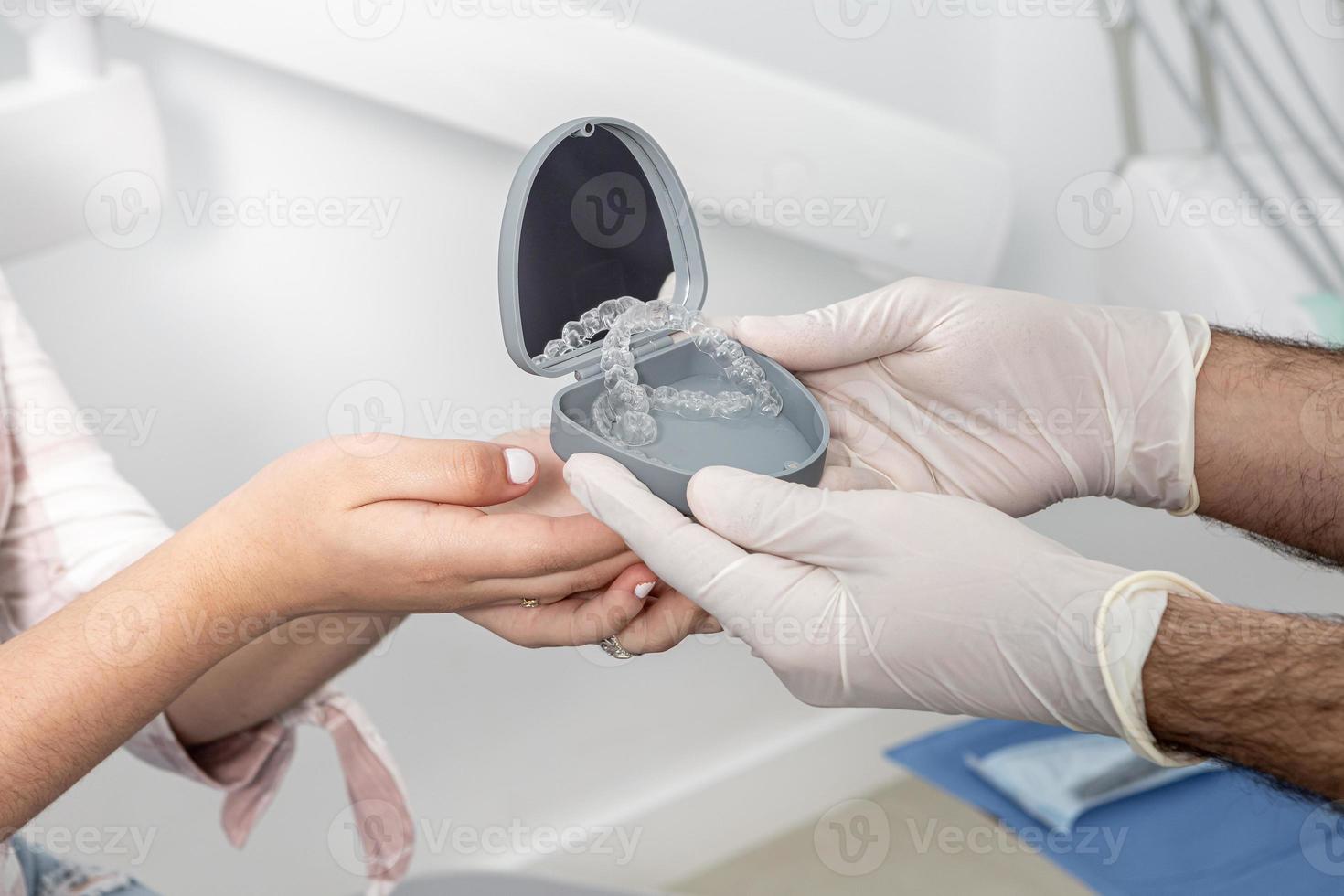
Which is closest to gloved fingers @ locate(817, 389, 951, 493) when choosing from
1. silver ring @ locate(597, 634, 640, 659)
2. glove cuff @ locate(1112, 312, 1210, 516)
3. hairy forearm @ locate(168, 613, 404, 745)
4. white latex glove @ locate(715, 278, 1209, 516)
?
white latex glove @ locate(715, 278, 1209, 516)

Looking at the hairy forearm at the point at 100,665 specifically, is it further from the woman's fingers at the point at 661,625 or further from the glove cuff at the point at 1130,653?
the glove cuff at the point at 1130,653

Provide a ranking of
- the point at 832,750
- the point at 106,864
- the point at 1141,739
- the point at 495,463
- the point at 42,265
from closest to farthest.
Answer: the point at 1141,739, the point at 495,463, the point at 42,265, the point at 106,864, the point at 832,750

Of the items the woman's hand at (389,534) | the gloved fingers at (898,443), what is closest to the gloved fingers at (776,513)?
the woman's hand at (389,534)

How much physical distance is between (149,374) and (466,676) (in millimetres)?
634

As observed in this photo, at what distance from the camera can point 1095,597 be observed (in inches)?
33.1

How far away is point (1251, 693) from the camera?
2.64 ft

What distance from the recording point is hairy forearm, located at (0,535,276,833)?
90cm

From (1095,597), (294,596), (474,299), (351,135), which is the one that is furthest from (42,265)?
(1095,597)

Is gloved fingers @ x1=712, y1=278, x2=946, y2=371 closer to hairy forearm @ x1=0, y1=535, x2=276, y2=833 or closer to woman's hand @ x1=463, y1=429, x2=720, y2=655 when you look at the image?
woman's hand @ x1=463, y1=429, x2=720, y2=655

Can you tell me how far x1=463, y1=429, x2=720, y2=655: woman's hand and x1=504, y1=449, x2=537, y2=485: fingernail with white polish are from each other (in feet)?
0.32

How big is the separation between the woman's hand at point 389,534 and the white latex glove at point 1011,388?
0.99 feet

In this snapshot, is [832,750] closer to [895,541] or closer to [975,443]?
[975,443]

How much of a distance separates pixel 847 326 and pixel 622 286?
21cm

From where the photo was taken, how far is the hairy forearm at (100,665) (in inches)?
35.4
